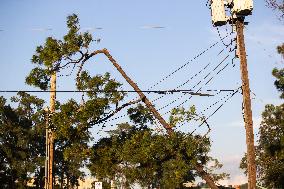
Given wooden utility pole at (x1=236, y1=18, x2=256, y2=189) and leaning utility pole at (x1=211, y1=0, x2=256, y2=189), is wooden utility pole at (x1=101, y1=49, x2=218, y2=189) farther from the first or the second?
wooden utility pole at (x1=236, y1=18, x2=256, y2=189)

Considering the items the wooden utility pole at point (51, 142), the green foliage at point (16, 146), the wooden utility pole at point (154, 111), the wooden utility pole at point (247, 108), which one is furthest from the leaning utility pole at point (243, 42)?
the green foliage at point (16, 146)

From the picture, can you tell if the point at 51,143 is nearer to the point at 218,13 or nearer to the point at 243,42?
the point at 218,13

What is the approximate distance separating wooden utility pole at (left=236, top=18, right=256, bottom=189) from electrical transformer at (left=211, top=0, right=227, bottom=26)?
2.04 ft

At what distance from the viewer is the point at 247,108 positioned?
12727mm

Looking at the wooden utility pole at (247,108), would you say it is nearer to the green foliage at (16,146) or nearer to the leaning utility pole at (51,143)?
the leaning utility pole at (51,143)

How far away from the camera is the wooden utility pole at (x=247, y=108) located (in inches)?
479

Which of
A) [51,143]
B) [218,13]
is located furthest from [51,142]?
[218,13]

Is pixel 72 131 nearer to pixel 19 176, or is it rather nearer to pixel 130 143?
pixel 130 143

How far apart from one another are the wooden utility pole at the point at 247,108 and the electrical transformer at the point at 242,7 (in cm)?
25

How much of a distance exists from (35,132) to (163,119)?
4583 centimetres

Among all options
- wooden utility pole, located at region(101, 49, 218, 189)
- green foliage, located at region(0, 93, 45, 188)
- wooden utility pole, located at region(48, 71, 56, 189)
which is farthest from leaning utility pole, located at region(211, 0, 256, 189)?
green foliage, located at region(0, 93, 45, 188)

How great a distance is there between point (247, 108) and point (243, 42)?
2.34 m

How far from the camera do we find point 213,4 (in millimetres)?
14195

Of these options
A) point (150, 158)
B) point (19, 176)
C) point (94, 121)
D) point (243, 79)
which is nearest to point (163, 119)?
point (150, 158)
